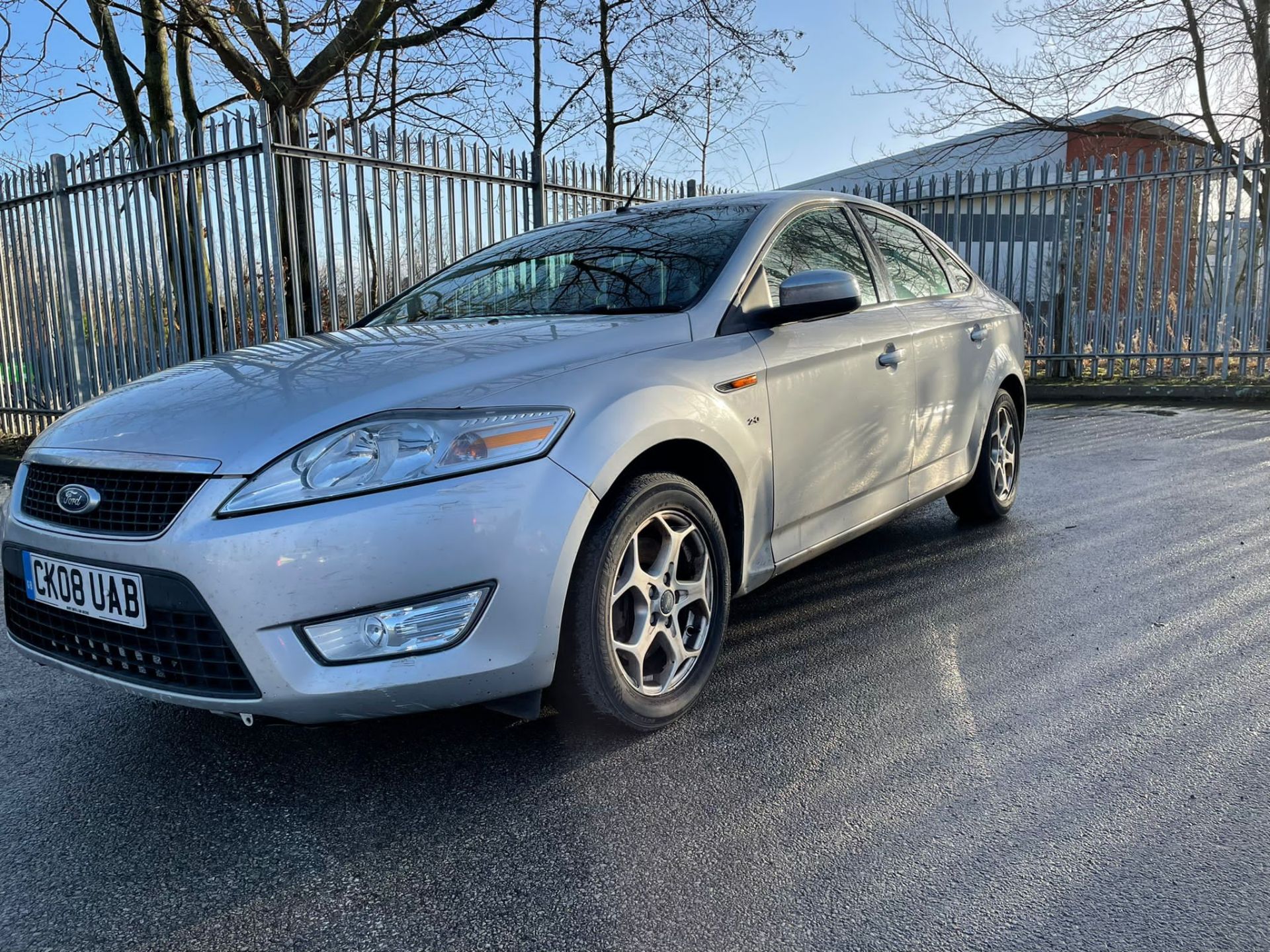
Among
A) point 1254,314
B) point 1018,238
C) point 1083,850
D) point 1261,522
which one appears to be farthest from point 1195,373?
point 1083,850

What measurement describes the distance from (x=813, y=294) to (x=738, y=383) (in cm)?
41

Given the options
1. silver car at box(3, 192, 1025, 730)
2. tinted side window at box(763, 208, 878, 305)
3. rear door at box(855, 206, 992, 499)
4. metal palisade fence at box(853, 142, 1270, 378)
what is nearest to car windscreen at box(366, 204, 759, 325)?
silver car at box(3, 192, 1025, 730)

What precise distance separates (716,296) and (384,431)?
127 cm

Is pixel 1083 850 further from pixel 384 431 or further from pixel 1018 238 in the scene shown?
pixel 1018 238

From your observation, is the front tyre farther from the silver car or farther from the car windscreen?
the car windscreen

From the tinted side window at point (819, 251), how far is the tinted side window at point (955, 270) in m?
0.93

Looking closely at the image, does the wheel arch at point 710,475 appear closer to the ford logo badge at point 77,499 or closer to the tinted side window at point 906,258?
the ford logo badge at point 77,499

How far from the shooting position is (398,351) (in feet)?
9.04

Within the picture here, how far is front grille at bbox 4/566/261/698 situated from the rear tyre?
3.54 metres

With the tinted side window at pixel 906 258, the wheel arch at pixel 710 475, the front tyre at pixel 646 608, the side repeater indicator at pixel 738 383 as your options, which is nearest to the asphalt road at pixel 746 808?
the front tyre at pixel 646 608

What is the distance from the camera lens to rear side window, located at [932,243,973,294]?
4.69 metres

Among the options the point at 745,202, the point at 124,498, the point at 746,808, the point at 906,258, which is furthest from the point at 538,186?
the point at 746,808

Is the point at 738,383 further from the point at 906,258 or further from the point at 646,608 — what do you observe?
the point at 906,258

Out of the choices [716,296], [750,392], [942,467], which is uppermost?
[716,296]
